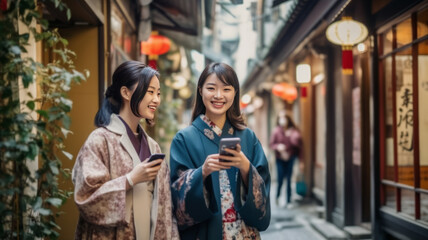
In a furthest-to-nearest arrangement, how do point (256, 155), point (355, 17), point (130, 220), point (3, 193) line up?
point (355, 17) → point (256, 155) → point (130, 220) → point (3, 193)

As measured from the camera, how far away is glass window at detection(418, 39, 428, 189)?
6.32 m

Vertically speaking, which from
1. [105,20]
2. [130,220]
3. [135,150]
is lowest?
[130,220]

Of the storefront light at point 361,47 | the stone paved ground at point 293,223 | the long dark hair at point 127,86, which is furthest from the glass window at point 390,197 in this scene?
the long dark hair at point 127,86

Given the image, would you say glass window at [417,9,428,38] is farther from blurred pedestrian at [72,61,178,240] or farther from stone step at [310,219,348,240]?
stone step at [310,219,348,240]

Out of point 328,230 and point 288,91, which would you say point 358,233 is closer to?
point 328,230

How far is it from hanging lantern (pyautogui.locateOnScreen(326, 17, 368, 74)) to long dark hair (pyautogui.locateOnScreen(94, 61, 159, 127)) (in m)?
4.92

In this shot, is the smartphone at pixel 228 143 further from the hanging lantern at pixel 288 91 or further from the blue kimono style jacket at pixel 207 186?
the hanging lantern at pixel 288 91

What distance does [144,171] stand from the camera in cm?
321

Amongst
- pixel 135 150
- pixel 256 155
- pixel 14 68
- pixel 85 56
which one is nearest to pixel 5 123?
pixel 14 68

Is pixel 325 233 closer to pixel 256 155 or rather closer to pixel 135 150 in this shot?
pixel 256 155

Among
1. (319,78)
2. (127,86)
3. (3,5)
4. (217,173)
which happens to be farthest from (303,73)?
(3,5)

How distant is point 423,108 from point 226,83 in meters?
3.82

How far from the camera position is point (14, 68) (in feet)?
9.00

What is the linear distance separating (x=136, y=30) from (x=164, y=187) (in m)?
6.14
